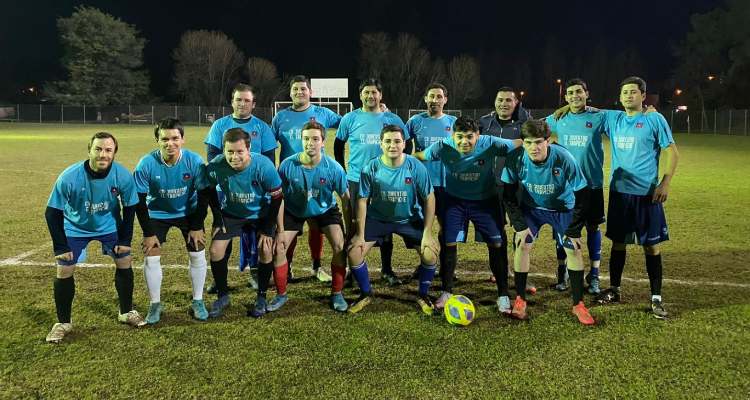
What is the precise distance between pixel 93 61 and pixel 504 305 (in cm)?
6257

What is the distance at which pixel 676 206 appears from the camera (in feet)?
30.7

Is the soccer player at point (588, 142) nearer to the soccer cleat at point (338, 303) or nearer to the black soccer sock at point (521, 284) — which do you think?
the black soccer sock at point (521, 284)

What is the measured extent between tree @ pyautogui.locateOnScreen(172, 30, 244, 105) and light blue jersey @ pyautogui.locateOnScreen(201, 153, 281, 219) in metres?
61.3

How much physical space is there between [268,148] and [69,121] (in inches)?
2098

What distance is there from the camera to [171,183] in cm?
456

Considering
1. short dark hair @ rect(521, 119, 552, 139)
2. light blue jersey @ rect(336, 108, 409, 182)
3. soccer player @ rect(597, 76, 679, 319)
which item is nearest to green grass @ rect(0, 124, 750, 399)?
soccer player @ rect(597, 76, 679, 319)

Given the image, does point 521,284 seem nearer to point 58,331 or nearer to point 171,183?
point 171,183

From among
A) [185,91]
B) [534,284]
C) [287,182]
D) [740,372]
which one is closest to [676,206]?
[534,284]

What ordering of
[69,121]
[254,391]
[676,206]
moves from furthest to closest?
[69,121] < [676,206] < [254,391]

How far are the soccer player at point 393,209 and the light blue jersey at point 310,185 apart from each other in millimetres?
251

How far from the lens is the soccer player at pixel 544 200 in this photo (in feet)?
14.5

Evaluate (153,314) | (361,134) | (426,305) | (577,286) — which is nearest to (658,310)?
(577,286)

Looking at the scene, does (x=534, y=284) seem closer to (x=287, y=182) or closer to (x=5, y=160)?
(x=287, y=182)

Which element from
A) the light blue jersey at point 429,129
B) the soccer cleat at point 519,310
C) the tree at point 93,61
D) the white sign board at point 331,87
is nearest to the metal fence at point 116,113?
the tree at point 93,61
